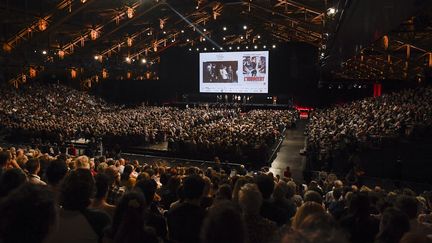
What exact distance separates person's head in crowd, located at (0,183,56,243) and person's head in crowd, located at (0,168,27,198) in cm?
184

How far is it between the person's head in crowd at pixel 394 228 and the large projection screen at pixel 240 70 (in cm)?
3409

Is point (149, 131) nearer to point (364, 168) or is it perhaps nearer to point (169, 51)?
point (364, 168)

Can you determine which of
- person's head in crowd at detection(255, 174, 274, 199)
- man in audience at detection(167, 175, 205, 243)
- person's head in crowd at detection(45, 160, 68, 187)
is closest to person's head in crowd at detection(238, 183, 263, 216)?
man in audience at detection(167, 175, 205, 243)

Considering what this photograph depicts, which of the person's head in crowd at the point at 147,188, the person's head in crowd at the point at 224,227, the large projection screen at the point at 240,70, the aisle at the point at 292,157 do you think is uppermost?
the large projection screen at the point at 240,70

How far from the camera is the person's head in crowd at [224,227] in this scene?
182 centimetres

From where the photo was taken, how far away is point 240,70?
37.0 meters

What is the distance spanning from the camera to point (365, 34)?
6.79m

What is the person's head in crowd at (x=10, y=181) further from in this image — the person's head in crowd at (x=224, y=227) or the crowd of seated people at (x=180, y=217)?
the person's head in crowd at (x=224, y=227)

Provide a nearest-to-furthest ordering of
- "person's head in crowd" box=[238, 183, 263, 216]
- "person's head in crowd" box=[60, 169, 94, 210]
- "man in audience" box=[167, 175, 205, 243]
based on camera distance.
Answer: "person's head in crowd" box=[60, 169, 94, 210], "person's head in crowd" box=[238, 183, 263, 216], "man in audience" box=[167, 175, 205, 243]

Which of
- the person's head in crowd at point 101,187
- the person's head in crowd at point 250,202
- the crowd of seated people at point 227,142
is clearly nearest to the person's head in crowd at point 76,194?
the person's head in crowd at point 101,187

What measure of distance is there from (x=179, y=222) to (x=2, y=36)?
3021 cm

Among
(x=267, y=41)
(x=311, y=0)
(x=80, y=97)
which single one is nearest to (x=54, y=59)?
(x=80, y=97)

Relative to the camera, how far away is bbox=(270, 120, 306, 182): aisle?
47.1ft

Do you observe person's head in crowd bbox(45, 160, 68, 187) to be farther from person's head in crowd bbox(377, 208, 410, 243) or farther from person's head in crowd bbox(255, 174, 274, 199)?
person's head in crowd bbox(377, 208, 410, 243)
